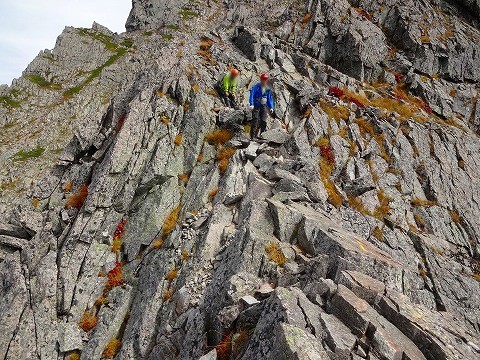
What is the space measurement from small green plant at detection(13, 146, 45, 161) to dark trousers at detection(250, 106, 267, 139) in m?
52.8

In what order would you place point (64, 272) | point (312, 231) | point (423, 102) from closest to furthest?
point (312, 231) < point (64, 272) < point (423, 102)

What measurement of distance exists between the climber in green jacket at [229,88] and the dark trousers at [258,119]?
358cm

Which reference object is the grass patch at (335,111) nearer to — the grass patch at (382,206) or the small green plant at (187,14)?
the grass patch at (382,206)

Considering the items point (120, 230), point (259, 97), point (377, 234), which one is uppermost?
point (259, 97)

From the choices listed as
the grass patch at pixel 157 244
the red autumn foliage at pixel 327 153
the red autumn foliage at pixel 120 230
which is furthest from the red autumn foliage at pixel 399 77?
the red autumn foliage at pixel 120 230

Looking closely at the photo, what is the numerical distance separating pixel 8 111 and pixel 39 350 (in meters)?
78.7

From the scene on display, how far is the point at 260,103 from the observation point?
72.2 feet

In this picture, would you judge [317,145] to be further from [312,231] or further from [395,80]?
[395,80]

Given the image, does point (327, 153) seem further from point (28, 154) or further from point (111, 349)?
point (28, 154)

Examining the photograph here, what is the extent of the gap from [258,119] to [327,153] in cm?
582

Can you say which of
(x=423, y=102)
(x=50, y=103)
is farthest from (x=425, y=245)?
(x=50, y=103)

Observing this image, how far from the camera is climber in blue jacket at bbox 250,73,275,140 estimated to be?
21.9 metres

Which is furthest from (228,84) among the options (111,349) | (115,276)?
(111,349)

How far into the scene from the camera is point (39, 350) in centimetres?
1448
